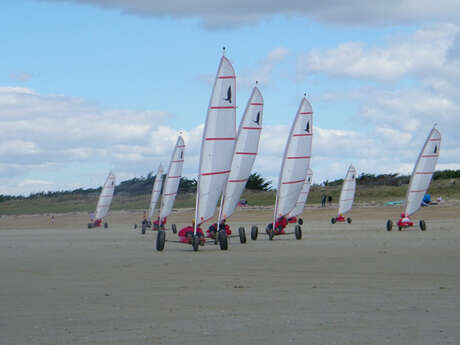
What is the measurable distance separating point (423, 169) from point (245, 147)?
1059 centimetres

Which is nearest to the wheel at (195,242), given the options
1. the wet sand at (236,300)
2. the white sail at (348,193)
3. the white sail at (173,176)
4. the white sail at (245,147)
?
the wet sand at (236,300)

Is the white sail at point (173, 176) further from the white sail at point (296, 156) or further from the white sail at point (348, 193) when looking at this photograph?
the white sail at point (296, 156)

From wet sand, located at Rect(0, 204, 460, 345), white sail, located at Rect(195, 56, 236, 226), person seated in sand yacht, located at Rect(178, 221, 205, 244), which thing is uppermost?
white sail, located at Rect(195, 56, 236, 226)

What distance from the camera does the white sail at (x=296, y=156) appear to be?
2897cm

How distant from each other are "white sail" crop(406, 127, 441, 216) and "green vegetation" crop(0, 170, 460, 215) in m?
22.8

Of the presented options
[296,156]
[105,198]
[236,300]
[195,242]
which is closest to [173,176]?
[296,156]

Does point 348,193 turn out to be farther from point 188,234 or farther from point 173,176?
point 188,234

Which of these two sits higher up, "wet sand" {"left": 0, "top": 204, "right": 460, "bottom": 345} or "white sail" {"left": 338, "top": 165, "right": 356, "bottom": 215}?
"white sail" {"left": 338, "top": 165, "right": 356, "bottom": 215}

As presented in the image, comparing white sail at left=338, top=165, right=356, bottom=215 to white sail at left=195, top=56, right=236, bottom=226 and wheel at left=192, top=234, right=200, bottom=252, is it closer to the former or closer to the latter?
white sail at left=195, top=56, right=236, bottom=226

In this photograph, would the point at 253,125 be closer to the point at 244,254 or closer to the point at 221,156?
the point at 221,156

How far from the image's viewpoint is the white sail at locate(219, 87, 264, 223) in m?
26.9

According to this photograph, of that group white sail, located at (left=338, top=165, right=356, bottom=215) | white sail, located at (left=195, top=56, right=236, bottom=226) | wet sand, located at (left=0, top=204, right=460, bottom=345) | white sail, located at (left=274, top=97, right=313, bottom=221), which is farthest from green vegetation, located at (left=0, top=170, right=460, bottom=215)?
wet sand, located at (left=0, top=204, right=460, bottom=345)

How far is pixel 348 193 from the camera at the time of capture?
49.5 meters

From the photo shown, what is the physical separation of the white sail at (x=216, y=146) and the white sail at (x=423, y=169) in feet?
47.0
